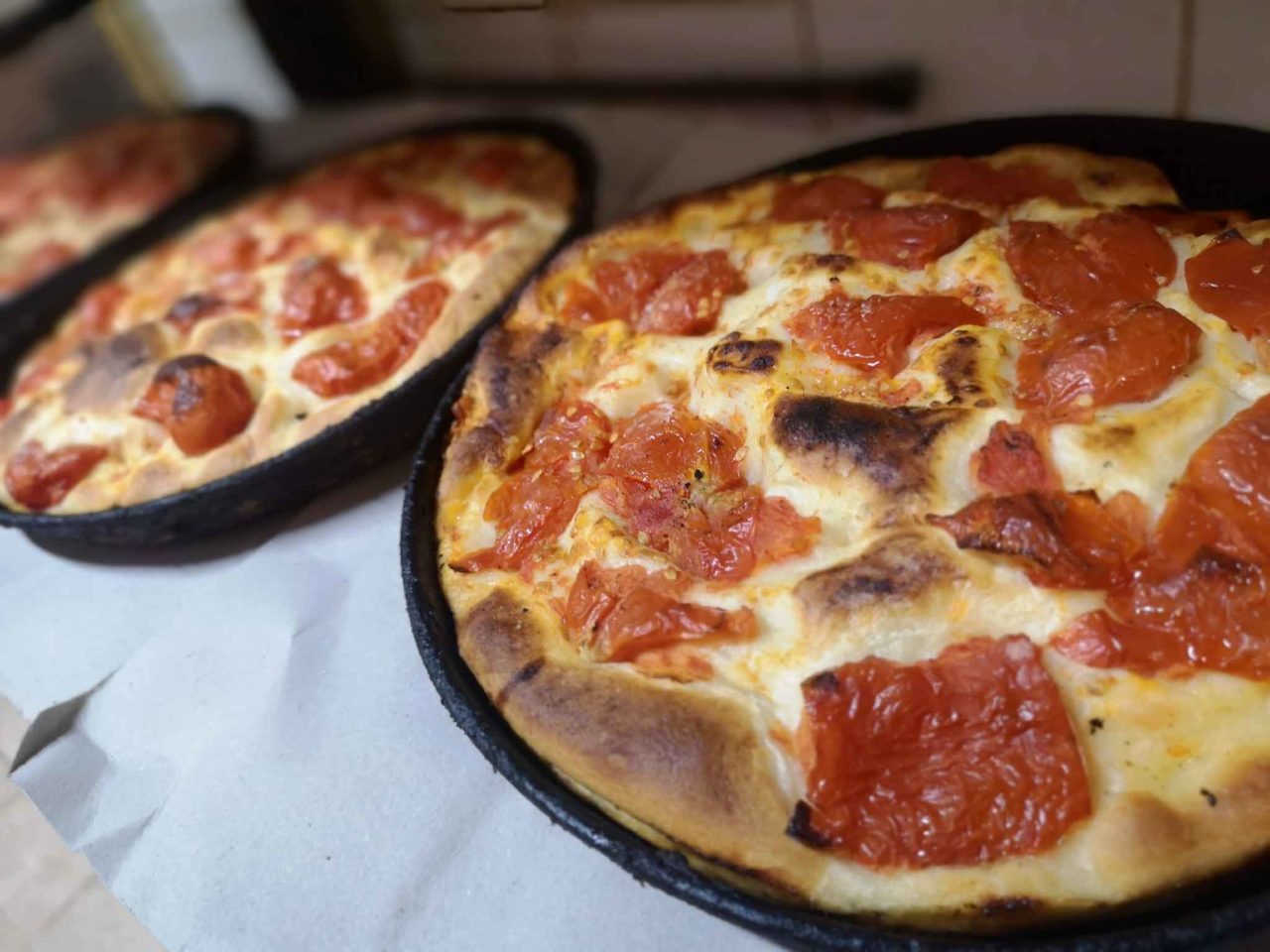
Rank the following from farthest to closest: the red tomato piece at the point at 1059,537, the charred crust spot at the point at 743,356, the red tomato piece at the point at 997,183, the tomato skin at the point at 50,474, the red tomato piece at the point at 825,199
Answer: the tomato skin at the point at 50,474, the red tomato piece at the point at 825,199, the red tomato piece at the point at 997,183, the charred crust spot at the point at 743,356, the red tomato piece at the point at 1059,537

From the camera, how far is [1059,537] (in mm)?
1713

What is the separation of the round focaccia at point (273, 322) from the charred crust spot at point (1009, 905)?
7.14 ft

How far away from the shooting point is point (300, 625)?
2.78 m

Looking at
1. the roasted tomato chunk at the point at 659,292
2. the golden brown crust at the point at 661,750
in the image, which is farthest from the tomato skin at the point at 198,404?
the golden brown crust at the point at 661,750

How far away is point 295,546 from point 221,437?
420 millimetres

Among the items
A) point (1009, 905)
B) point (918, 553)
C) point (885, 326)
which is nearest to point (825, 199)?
point (885, 326)

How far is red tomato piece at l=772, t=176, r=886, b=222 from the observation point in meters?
2.69

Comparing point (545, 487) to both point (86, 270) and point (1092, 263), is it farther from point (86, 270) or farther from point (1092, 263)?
point (86, 270)

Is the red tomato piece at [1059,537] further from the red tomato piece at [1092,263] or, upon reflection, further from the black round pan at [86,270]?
the black round pan at [86,270]

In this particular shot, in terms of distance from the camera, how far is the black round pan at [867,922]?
4.48 feet

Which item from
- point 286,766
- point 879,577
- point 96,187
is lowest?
point 286,766

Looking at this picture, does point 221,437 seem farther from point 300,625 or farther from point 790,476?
point 790,476

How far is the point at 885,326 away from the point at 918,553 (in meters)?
0.62

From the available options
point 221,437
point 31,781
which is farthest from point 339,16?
point 31,781
